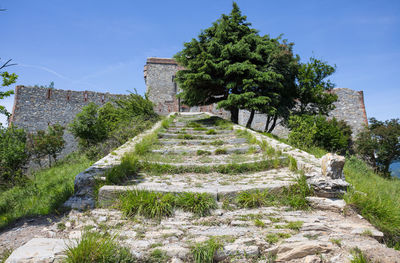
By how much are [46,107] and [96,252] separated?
1444 cm

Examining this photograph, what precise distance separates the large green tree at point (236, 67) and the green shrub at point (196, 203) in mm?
7477

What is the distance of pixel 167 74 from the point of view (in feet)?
75.8

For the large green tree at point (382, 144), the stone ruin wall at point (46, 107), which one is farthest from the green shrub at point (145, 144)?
the large green tree at point (382, 144)

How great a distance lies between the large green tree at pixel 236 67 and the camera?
10414 millimetres

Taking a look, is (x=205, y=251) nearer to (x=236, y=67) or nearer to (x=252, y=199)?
(x=252, y=199)

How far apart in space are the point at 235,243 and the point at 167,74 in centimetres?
2212

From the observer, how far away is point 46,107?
13.7m

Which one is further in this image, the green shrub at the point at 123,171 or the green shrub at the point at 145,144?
the green shrub at the point at 145,144

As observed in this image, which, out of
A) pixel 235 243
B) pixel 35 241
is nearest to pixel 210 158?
pixel 235 243

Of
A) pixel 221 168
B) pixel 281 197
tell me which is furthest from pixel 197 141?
pixel 281 197

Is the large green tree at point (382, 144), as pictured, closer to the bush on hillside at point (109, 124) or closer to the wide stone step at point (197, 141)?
the wide stone step at point (197, 141)

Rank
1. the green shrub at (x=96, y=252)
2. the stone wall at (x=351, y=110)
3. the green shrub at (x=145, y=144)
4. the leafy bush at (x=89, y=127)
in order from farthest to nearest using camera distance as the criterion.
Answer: the stone wall at (x=351, y=110) → the leafy bush at (x=89, y=127) → the green shrub at (x=145, y=144) → the green shrub at (x=96, y=252)

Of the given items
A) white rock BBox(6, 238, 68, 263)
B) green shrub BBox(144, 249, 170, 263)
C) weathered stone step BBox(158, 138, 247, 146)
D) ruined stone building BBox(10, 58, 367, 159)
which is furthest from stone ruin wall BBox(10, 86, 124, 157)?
green shrub BBox(144, 249, 170, 263)

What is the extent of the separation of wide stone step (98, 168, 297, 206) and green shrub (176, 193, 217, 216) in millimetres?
122
